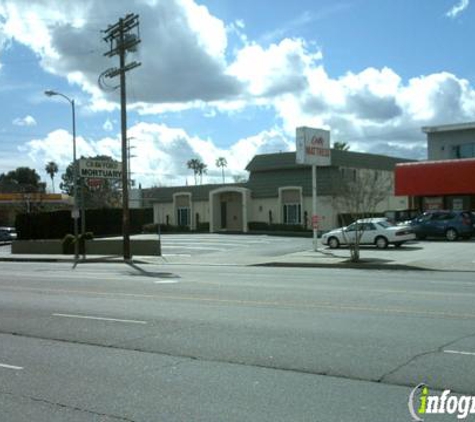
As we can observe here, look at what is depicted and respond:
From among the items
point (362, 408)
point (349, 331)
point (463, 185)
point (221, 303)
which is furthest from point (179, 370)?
point (463, 185)

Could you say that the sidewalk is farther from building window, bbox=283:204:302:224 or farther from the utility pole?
building window, bbox=283:204:302:224

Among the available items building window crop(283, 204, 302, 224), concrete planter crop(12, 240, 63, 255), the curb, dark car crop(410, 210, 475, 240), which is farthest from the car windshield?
building window crop(283, 204, 302, 224)

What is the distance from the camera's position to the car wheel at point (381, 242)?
31.3 metres

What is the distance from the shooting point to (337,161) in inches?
1988

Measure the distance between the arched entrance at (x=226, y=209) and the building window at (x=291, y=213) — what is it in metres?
3.97

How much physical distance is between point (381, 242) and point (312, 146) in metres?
5.77

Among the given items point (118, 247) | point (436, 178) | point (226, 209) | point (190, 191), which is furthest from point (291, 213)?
point (118, 247)

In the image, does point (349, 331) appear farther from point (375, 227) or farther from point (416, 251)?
point (375, 227)

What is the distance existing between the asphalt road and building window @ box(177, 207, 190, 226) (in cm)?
4394

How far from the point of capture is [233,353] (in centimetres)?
816

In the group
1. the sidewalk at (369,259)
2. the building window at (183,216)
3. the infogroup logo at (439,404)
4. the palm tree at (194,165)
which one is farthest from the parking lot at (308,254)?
the palm tree at (194,165)

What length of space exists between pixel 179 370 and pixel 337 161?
44312 mm

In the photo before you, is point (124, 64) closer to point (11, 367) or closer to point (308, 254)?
point (308, 254)

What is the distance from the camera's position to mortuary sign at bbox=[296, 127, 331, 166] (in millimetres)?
31688
